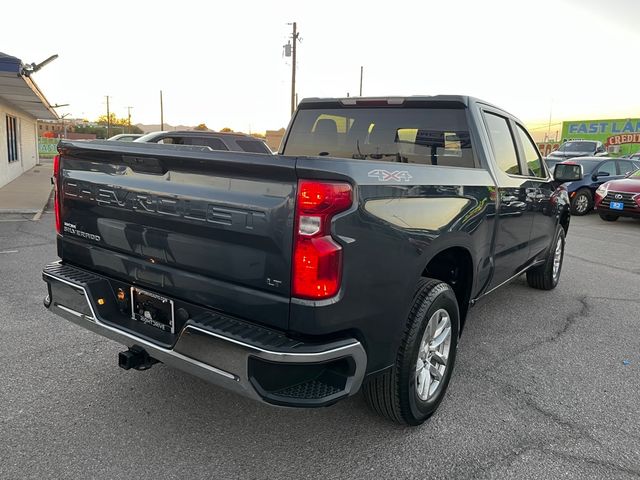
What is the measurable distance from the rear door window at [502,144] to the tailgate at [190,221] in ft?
7.51

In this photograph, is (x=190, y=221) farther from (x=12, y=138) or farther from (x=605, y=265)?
(x=12, y=138)

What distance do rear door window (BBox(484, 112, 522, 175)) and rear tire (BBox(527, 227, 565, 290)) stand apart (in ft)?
5.72

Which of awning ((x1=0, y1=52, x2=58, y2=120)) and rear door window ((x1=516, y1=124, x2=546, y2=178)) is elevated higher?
awning ((x1=0, y1=52, x2=58, y2=120))

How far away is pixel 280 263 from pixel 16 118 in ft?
78.6

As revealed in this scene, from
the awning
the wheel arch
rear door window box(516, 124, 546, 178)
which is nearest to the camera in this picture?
the wheel arch

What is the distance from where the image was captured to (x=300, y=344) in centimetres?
214

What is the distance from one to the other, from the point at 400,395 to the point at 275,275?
1068mm

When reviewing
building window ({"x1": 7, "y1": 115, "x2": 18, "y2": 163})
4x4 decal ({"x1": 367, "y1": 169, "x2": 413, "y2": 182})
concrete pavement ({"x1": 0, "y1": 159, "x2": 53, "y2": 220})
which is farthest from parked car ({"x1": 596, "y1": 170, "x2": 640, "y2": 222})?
building window ({"x1": 7, "y1": 115, "x2": 18, "y2": 163})

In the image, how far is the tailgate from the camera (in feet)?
7.06

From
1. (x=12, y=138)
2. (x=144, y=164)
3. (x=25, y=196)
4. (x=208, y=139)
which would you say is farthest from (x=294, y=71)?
(x=144, y=164)

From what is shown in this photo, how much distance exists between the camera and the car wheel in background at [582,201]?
14.0m

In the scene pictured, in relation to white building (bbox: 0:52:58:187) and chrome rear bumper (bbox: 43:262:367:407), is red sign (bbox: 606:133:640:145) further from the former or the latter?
chrome rear bumper (bbox: 43:262:367:407)

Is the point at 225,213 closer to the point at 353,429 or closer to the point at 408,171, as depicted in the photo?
the point at 408,171

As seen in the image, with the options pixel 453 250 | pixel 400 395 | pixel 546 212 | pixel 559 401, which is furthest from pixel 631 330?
pixel 400 395
